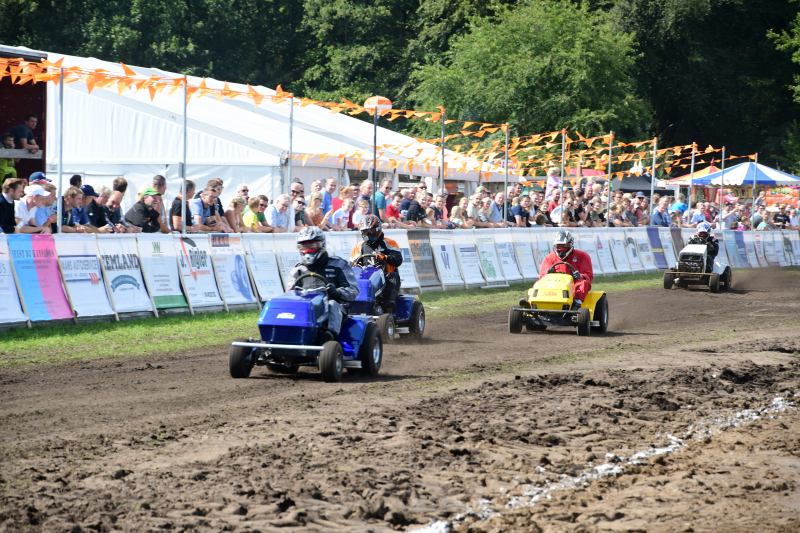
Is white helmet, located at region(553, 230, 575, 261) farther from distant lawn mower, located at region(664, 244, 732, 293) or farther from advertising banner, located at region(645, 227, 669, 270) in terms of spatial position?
advertising banner, located at region(645, 227, 669, 270)

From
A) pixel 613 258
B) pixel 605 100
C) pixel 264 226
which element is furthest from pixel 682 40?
pixel 264 226

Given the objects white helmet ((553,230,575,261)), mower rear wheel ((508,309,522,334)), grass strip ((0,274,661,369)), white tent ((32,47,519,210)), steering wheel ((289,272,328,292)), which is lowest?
grass strip ((0,274,661,369))

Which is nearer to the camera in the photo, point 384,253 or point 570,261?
point 384,253

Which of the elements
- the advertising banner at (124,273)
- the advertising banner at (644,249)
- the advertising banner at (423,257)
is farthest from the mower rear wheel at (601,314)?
the advertising banner at (644,249)

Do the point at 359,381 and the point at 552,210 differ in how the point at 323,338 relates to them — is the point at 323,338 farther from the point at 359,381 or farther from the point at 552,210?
the point at 552,210

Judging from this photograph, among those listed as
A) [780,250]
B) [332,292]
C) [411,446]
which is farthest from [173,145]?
[780,250]

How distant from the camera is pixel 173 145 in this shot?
22.5 meters

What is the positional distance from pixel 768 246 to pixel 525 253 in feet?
50.1

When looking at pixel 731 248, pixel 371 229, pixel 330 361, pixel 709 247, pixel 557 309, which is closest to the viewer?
pixel 330 361

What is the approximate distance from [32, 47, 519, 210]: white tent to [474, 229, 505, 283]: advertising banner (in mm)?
4565

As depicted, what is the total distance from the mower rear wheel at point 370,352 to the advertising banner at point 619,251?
53.1 feet

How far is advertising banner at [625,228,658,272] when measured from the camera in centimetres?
2559

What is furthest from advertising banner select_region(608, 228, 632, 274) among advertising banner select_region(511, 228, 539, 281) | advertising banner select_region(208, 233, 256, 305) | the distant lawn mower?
advertising banner select_region(208, 233, 256, 305)

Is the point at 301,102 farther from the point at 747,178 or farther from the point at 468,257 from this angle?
the point at 747,178
